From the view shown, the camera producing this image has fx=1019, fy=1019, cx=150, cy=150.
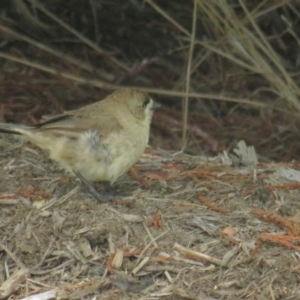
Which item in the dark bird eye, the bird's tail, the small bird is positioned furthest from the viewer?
the dark bird eye

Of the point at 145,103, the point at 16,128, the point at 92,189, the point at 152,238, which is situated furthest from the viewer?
the point at 145,103

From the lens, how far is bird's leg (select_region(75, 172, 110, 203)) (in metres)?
6.97

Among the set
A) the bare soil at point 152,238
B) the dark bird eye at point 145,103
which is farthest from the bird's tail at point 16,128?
the dark bird eye at point 145,103

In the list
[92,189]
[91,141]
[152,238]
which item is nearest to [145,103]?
[91,141]

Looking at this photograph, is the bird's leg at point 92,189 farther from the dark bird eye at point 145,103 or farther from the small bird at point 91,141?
the dark bird eye at point 145,103

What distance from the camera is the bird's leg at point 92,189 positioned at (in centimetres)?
697

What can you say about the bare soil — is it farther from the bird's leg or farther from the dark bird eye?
the dark bird eye

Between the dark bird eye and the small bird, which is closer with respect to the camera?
the small bird

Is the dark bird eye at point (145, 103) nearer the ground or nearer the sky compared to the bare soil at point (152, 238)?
nearer the sky

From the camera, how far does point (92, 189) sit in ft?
23.3

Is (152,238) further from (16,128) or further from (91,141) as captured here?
(16,128)

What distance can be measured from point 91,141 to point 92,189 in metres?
0.34

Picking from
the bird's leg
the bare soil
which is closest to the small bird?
the bird's leg

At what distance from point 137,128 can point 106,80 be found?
3413 millimetres
